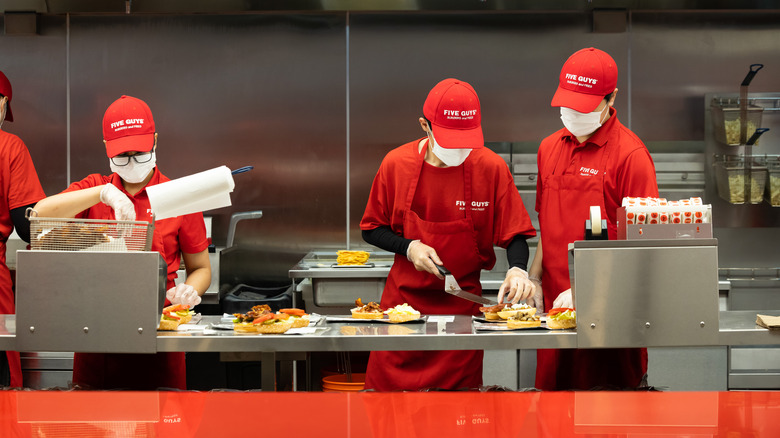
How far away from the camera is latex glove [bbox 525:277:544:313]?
9.02 ft

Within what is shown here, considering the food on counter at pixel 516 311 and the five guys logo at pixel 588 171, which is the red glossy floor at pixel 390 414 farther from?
the five guys logo at pixel 588 171

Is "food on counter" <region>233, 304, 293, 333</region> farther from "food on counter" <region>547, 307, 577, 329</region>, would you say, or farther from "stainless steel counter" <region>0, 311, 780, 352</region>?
"food on counter" <region>547, 307, 577, 329</region>

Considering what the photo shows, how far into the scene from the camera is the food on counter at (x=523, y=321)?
2.26 metres

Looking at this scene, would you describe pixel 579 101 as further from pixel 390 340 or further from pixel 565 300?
pixel 390 340

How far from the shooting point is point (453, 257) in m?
2.92

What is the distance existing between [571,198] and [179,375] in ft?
4.83

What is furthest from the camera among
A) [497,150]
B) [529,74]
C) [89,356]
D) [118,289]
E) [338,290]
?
[529,74]

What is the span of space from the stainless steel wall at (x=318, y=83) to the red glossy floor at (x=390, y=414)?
3.46 m

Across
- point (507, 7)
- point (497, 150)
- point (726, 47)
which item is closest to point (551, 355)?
point (497, 150)

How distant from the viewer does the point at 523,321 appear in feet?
7.49

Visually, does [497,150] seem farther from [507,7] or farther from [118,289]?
[118,289]

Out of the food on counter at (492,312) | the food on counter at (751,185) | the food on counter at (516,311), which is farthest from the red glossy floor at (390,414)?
the food on counter at (751,185)

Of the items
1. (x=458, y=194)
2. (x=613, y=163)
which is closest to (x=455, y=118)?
(x=458, y=194)

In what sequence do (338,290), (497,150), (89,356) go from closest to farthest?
(89,356)
(338,290)
(497,150)
